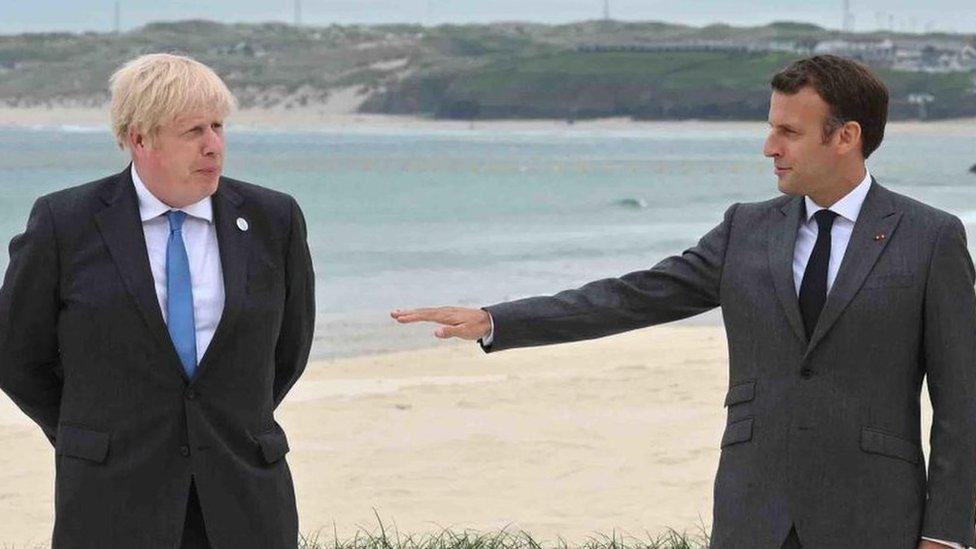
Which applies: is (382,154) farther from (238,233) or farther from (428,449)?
(238,233)

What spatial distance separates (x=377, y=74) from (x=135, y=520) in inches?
5766

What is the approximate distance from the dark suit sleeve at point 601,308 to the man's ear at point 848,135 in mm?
388

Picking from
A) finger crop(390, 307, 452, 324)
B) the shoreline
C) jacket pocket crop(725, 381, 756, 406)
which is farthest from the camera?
the shoreline

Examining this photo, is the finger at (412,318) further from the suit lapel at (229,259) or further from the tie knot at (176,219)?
the tie knot at (176,219)

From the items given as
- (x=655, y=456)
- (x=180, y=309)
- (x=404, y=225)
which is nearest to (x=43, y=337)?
(x=180, y=309)

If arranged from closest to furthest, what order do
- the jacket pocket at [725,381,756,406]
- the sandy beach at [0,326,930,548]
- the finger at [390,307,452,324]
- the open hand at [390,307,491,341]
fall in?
the jacket pocket at [725,381,756,406] < the finger at [390,307,452,324] < the open hand at [390,307,491,341] < the sandy beach at [0,326,930,548]

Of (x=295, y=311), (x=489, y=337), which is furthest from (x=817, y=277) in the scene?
(x=295, y=311)

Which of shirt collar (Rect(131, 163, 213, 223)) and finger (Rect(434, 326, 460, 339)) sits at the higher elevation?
shirt collar (Rect(131, 163, 213, 223))

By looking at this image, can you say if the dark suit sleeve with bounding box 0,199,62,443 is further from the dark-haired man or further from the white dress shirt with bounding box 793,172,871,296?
the white dress shirt with bounding box 793,172,871,296

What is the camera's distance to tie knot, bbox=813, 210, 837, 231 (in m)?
3.72

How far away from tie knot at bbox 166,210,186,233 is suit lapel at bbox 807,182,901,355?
4.20 ft

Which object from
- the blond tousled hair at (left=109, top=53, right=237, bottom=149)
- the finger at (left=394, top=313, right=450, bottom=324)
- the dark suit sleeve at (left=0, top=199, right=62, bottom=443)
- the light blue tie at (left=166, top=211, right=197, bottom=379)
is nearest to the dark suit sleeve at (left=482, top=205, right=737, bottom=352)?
the finger at (left=394, top=313, right=450, bottom=324)

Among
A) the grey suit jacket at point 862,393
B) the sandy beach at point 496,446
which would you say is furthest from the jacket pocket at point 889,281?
the sandy beach at point 496,446

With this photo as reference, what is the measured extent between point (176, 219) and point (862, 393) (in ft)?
4.63
